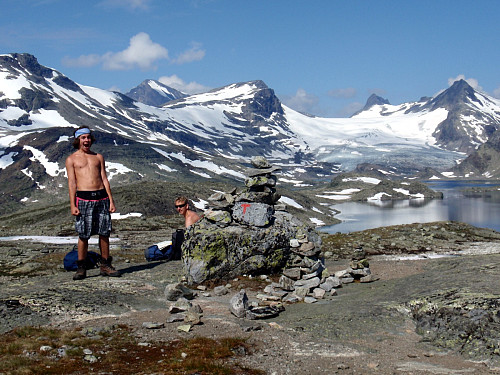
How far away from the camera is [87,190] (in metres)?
18.4

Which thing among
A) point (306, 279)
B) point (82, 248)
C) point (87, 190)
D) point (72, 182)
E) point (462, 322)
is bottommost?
point (306, 279)

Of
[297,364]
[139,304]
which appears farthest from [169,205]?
[297,364]

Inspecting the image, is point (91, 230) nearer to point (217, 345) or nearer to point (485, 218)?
point (217, 345)

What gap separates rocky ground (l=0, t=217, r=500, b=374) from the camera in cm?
1107

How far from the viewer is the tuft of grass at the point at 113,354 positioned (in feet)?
33.7

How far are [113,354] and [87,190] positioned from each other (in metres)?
8.53

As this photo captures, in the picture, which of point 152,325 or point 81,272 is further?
point 81,272

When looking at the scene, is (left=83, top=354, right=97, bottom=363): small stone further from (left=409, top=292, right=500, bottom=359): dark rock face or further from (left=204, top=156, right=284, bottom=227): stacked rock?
(left=204, top=156, right=284, bottom=227): stacked rock

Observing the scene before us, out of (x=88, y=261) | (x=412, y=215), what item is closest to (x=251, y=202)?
(x=88, y=261)

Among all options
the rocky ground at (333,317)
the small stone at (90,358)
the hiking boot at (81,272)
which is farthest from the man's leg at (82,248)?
the small stone at (90,358)

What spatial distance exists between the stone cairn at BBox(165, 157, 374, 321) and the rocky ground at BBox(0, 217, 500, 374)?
2.19 feet

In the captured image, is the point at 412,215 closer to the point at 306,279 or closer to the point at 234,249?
the point at 234,249

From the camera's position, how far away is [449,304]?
13.5 metres

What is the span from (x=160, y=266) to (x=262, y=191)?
6.12m
